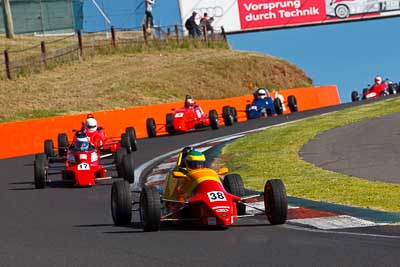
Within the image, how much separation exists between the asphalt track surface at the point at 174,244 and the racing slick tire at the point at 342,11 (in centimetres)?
4891

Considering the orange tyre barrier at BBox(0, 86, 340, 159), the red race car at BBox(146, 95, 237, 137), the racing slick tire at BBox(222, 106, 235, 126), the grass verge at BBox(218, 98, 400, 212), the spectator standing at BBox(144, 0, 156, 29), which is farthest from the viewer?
the spectator standing at BBox(144, 0, 156, 29)

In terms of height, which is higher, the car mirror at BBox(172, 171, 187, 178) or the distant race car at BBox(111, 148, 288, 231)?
the car mirror at BBox(172, 171, 187, 178)

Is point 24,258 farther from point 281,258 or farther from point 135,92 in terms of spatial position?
point 135,92

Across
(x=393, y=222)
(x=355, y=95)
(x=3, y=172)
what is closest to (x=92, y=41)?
(x=355, y=95)

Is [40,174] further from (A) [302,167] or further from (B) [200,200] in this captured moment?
(B) [200,200]

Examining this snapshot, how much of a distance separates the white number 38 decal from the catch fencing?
116 ft

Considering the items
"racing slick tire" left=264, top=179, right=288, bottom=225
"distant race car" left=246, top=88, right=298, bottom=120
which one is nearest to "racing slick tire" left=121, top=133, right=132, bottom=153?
"distant race car" left=246, top=88, right=298, bottom=120

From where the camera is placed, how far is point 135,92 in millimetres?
49094

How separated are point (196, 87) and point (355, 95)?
733 cm

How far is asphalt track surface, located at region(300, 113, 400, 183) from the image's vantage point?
19.8m

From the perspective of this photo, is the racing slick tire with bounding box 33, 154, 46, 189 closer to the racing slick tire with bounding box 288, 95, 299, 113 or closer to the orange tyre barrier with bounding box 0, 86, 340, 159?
the orange tyre barrier with bounding box 0, 86, 340, 159

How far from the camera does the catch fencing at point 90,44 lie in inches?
2009

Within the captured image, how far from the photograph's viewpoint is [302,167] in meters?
21.4

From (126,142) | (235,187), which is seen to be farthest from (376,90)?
(235,187)
